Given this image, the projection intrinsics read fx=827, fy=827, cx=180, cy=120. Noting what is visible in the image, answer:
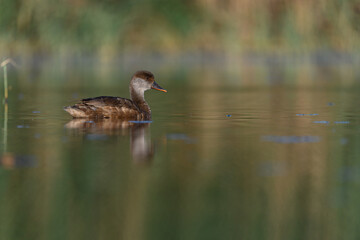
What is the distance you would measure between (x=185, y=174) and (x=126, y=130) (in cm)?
277

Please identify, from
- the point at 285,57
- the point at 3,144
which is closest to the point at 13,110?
the point at 3,144

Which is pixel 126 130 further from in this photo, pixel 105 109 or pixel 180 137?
pixel 105 109

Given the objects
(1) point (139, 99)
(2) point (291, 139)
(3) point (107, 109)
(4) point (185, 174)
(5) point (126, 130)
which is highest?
(1) point (139, 99)

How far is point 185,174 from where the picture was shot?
6227 mm

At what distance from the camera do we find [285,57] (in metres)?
27.3

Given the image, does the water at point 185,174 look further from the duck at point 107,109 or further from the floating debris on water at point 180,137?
the duck at point 107,109

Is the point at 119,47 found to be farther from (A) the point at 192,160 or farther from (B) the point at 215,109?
(A) the point at 192,160

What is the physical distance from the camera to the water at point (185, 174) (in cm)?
489

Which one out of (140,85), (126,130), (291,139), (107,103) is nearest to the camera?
(291,139)

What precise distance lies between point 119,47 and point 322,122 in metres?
16.5

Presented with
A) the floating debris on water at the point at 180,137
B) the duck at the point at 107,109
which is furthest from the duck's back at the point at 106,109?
the floating debris on water at the point at 180,137

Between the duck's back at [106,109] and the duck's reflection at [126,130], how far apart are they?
10cm

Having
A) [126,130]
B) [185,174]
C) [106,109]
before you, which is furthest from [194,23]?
[185,174]

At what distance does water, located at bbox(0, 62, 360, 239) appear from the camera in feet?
16.0
